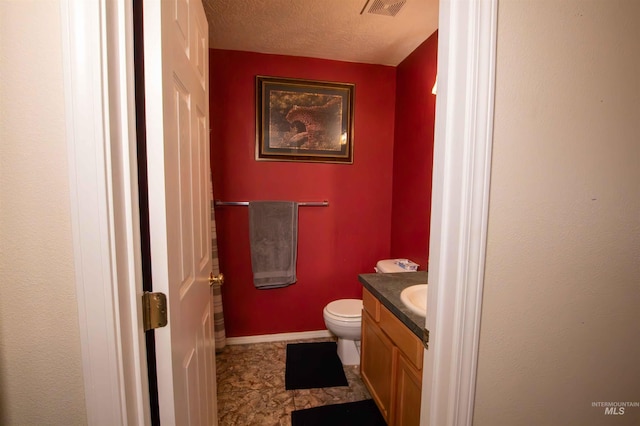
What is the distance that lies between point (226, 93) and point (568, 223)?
2.23 metres

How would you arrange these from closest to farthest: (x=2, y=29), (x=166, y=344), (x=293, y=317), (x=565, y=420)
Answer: (x=2, y=29), (x=166, y=344), (x=565, y=420), (x=293, y=317)

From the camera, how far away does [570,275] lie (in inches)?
27.0

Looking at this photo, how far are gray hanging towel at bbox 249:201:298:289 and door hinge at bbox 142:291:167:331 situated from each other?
5.13ft

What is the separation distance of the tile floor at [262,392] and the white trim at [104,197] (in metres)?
1.28

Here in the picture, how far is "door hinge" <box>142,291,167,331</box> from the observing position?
0.57 meters

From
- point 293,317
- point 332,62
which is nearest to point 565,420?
point 293,317

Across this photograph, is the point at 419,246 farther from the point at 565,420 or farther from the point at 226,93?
the point at 226,93

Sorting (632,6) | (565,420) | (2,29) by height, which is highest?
(632,6)

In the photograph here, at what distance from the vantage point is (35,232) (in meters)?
0.46

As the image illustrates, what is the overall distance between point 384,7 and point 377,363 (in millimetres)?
2114

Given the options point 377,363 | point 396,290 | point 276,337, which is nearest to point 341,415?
point 377,363

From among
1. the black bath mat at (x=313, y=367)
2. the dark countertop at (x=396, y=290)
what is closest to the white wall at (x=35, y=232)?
the dark countertop at (x=396, y=290)

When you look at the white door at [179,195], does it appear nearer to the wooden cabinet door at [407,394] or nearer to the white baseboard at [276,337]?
the wooden cabinet door at [407,394]

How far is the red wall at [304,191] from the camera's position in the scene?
6.93ft
